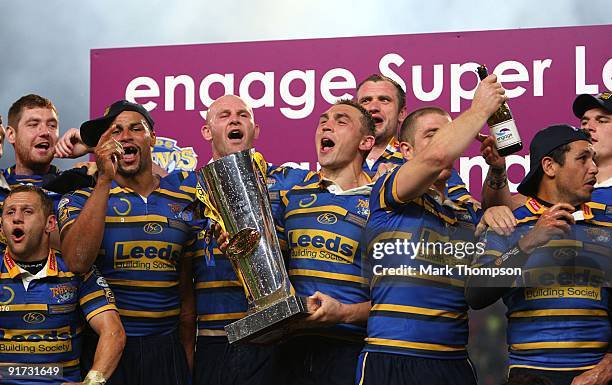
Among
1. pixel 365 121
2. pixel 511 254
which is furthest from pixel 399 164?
pixel 511 254

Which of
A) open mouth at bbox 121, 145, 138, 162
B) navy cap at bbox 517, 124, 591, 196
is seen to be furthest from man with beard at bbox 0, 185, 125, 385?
navy cap at bbox 517, 124, 591, 196

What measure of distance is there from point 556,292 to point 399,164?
1158 mm

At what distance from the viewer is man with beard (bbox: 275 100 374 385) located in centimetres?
420

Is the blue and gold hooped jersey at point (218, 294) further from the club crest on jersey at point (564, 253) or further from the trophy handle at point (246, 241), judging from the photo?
the club crest on jersey at point (564, 253)

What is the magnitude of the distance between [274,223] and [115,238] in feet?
2.26

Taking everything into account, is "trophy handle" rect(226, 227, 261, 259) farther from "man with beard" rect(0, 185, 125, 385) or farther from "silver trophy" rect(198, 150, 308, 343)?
"man with beard" rect(0, 185, 125, 385)

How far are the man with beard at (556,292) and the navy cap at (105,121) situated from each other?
185 centimetres

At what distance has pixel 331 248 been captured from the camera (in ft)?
13.8

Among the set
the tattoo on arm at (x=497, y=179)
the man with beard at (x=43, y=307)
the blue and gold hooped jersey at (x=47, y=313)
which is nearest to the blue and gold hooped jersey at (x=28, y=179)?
the man with beard at (x=43, y=307)

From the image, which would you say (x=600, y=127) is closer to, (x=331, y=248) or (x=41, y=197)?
(x=331, y=248)

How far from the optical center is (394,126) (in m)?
5.18

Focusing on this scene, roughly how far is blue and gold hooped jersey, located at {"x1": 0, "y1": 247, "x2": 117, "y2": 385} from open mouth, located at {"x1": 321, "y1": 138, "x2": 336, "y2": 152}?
1.08 m

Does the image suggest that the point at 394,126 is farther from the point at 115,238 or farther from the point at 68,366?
the point at 68,366

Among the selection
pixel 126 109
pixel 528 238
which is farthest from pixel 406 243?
pixel 126 109
